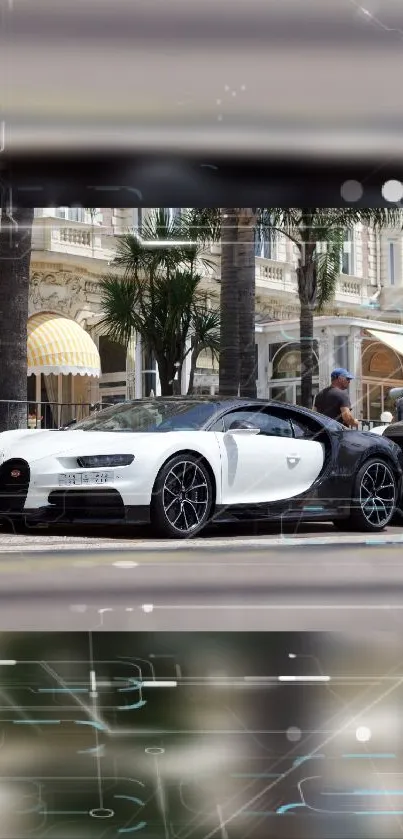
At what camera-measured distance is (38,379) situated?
764cm

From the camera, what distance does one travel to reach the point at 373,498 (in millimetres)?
7473

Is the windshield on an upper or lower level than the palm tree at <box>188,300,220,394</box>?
lower

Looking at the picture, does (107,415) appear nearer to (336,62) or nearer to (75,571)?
(75,571)

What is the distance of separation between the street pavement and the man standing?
2.24ft

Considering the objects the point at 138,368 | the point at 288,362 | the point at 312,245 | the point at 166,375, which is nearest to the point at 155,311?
the point at 166,375

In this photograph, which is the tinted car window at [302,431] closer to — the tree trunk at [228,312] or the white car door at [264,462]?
the white car door at [264,462]

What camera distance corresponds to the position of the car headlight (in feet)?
22.1

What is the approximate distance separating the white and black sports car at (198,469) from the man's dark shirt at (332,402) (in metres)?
0.07

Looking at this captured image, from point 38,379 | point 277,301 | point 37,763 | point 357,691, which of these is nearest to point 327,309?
point 277,301

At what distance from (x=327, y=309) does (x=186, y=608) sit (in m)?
2.60

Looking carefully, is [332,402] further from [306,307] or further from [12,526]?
[12,526]

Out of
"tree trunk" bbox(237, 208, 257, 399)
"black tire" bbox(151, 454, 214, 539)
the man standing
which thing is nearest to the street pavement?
"black tire" bbox(151, 454, 214, 539)

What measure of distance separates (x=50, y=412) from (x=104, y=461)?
72 cm

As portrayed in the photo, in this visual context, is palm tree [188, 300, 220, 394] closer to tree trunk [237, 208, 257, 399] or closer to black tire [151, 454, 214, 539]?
tree trunk [237, 208, 257, 399]
